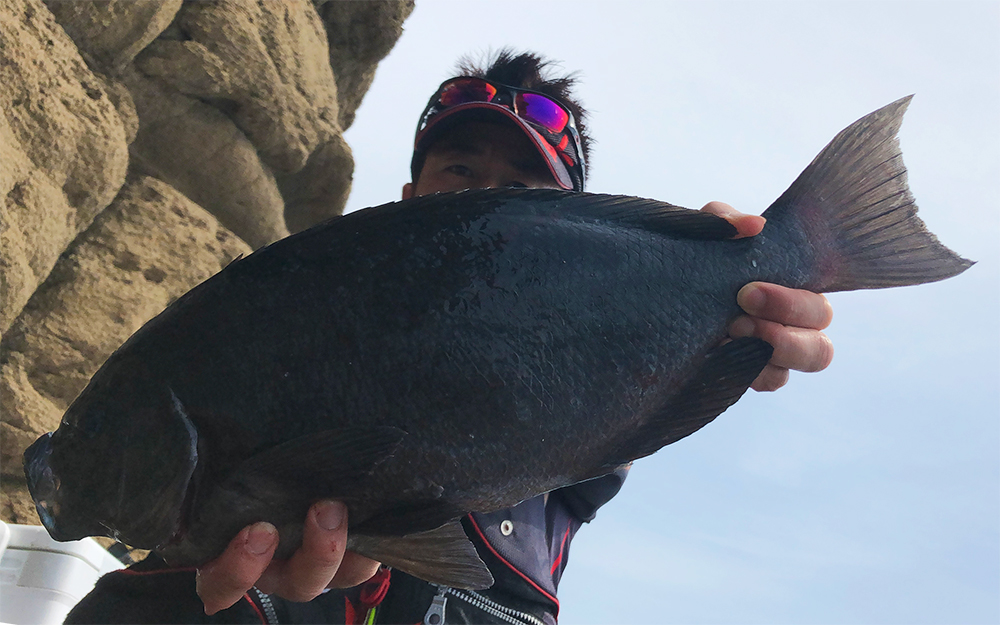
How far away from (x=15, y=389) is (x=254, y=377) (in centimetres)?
333

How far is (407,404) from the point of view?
131 cm

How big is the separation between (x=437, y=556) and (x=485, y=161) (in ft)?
5.50

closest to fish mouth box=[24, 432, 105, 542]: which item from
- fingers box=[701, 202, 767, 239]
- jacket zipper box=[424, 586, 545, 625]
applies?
jacket zipper box=[424, 586, 545, 625]

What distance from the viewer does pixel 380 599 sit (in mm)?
1971

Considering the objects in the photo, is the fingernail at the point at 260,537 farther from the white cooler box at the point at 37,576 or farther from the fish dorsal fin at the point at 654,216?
the white cooler box at the point at 37,576

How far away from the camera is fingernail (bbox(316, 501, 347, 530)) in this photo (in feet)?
4.33

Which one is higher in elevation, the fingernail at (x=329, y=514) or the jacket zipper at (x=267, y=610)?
the fingernail at (x=329, y=514)

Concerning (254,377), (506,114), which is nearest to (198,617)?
(254,377)

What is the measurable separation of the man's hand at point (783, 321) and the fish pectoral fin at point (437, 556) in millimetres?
783

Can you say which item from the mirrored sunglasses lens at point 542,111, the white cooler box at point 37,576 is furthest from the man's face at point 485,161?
the white cooler box at point 37,576

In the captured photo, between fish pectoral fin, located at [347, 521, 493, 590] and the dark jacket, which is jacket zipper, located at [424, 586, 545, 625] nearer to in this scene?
the dark jacket

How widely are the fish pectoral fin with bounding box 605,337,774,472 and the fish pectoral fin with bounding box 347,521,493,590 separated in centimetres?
36

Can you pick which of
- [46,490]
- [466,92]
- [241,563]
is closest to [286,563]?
[241,563]

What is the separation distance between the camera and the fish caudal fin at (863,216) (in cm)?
170
